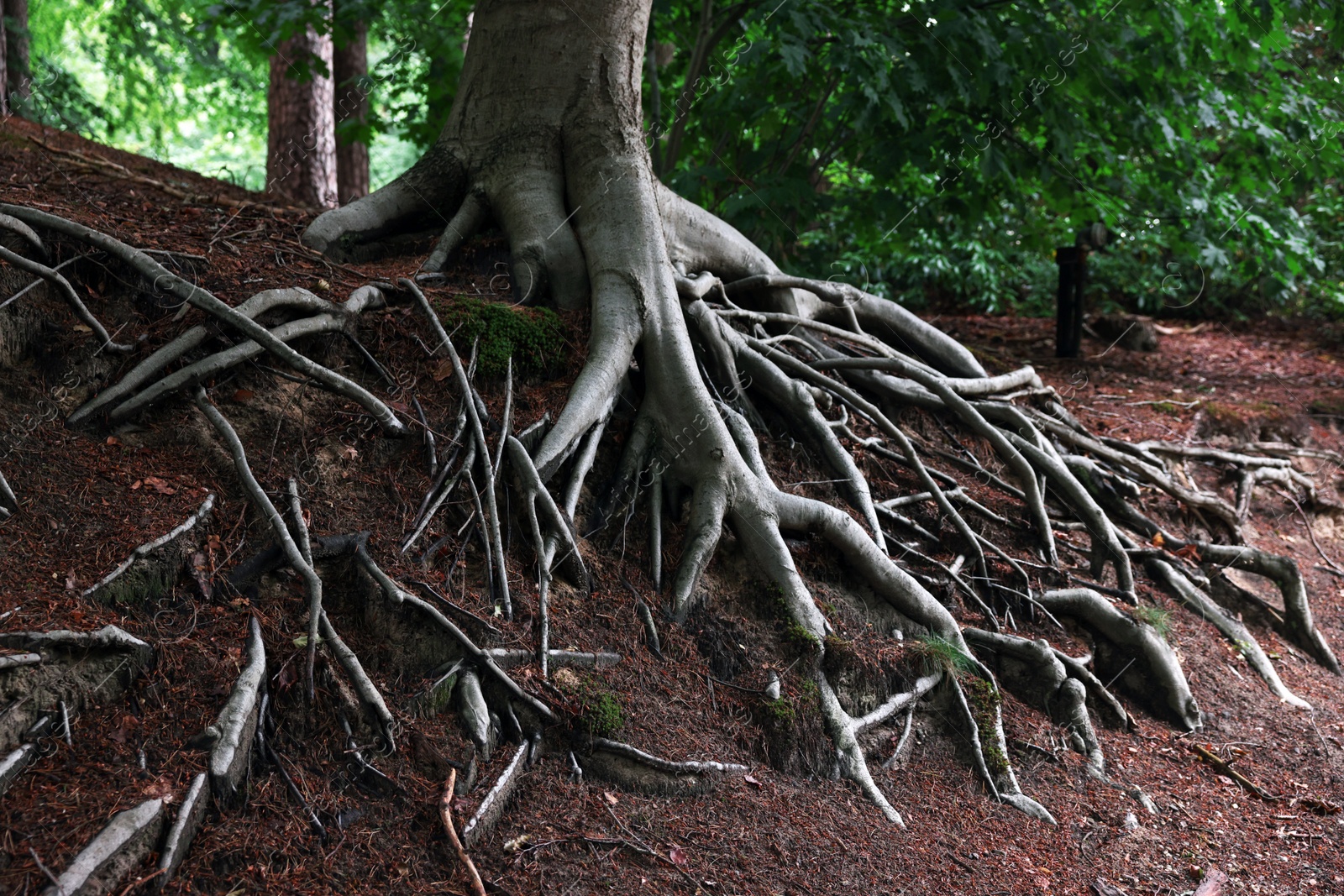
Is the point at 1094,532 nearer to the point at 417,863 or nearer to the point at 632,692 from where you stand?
the point at 632,692

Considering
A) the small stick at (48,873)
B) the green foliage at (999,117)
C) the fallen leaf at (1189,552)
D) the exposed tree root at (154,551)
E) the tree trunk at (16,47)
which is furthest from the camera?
the tree trunk at (16,47)

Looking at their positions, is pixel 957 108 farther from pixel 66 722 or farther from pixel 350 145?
pixel 66 722

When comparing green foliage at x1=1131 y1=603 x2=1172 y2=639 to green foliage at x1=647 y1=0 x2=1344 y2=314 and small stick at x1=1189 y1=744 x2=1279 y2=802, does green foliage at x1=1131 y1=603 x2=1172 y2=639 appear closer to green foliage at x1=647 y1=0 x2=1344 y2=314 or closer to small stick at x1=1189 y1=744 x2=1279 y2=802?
small stick at x1=1189 y1=744 x2=1279 y2=802

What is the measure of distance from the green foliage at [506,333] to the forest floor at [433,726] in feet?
0.38

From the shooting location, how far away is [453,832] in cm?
281

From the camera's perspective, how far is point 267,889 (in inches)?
100

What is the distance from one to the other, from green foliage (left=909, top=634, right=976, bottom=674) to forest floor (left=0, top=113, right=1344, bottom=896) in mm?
261

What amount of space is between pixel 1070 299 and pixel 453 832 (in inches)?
334

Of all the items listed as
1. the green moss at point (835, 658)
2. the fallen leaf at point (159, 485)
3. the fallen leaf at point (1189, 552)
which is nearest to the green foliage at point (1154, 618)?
the fallen leaf at point (1189, 552)

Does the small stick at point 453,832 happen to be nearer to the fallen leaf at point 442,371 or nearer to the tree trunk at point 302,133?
the fallen leaf at point 442,371

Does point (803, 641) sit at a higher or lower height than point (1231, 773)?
higher

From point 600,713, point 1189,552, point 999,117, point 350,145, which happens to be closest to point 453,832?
point 600,713

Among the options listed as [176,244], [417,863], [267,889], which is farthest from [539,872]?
[176,244]

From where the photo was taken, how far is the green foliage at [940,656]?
164 inches
